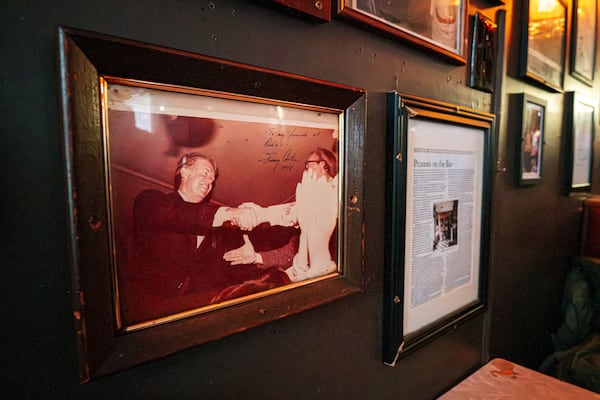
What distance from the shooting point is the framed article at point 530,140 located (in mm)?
1319

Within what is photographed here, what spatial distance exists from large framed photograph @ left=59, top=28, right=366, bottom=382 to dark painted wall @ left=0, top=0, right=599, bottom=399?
4 cm

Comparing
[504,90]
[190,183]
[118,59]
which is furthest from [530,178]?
[118,59]

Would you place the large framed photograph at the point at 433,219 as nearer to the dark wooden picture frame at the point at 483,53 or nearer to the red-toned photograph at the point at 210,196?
the dark wooden picture frame at the point at 483,53

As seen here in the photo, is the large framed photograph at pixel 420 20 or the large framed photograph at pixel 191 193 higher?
the large framed photograph at pixel 420 20

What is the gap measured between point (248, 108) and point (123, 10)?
0.21 metres

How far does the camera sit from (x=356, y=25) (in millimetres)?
733

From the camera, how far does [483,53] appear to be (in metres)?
1.08

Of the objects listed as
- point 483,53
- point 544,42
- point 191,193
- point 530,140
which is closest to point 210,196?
point 191,193

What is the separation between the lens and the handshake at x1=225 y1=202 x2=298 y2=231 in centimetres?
58

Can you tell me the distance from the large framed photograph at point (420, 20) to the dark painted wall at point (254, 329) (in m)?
0.03

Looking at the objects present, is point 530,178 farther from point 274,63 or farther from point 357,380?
point 274,63

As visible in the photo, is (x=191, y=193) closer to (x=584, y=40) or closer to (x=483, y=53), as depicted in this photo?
(x=483, y=53)

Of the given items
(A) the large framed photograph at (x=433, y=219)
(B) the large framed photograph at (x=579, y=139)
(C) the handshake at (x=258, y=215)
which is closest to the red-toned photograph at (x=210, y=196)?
(C) the handshake at (x=258, y=215)

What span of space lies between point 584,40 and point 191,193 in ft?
6.80
